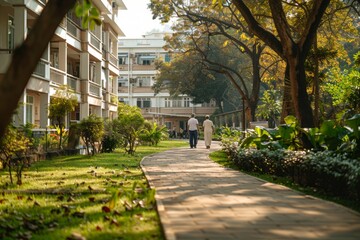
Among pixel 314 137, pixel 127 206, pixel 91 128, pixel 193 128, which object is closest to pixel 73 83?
pixel 193 128

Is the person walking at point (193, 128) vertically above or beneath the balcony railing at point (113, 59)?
beneath

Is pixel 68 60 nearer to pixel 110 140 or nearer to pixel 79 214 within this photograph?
pixel 110 140

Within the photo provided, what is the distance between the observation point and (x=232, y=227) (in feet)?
16.6

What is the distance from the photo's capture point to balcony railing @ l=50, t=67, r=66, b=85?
24.5m

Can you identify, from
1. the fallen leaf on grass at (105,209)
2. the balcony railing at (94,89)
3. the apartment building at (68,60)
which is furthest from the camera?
the balcony railing at (94,89)

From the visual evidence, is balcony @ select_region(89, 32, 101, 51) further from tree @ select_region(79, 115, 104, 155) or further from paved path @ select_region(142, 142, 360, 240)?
paved path @ select_region(142, 142, 360, 240)

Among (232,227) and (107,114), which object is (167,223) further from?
(107,114)

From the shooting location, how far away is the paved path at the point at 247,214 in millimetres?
4816

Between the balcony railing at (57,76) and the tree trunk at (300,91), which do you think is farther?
the balcony railing at (57,76)

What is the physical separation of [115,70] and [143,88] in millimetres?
35415

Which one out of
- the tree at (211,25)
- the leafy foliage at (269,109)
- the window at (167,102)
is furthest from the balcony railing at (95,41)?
the window at (167,102)

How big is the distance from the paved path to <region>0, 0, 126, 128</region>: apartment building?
6112mm

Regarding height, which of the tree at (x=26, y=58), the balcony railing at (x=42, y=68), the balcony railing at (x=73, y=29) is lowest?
the tree at (x=26, y=58)

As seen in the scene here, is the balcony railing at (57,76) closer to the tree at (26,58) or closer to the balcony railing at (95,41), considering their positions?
the balcony railing at (95,41)
